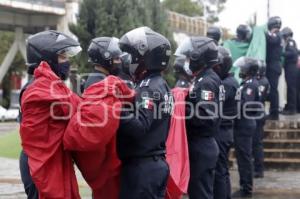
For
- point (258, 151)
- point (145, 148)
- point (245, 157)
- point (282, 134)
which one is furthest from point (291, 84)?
point (145, 148)

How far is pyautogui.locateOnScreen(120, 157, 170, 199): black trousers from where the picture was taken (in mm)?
4770

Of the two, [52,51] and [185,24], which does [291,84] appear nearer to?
[52,51]

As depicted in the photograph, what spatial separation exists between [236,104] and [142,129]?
15.7 ft

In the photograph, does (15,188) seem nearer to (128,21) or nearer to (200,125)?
(200,125)

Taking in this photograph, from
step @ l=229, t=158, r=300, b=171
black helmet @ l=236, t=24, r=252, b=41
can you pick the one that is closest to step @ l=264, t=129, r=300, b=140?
step @ l=229, t=158, r=300, b=171

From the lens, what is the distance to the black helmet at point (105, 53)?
22.0ft

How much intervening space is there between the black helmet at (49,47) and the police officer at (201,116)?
196 cm

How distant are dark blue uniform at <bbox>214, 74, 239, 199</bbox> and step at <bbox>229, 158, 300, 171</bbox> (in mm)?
3997

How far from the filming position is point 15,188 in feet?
34.7

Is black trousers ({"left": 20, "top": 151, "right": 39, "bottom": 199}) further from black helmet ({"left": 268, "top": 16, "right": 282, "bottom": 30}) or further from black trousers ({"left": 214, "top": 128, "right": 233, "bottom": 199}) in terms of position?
black helmet ({"left": 268, "top": 16, "right": 282, "bottom": 30})

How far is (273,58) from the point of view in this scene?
44.4 feet

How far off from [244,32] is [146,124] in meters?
9.03

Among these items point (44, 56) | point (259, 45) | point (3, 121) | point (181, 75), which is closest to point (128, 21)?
point (259, 45)

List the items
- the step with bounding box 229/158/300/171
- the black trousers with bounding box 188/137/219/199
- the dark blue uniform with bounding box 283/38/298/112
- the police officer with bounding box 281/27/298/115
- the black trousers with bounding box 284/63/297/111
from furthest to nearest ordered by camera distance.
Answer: the black trousers with bounding box 284/63/297/111
the dark blue uniform with bounding box 283/38/298/112
the police officer with bounding box 281/27/298/115
the step with bounding box 229/158/300/171
the black trousers with bounding box 188/137/219/199
